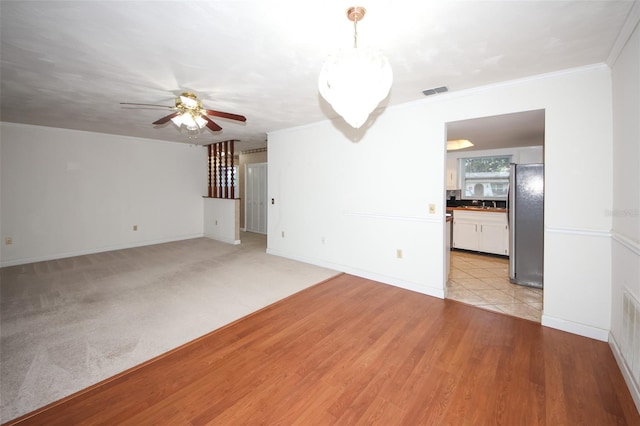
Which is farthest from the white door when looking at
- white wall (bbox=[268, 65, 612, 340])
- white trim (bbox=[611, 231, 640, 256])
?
white trim (bbox=[611, 231, 640, 256])


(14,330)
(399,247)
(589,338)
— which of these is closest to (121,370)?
(14,330)

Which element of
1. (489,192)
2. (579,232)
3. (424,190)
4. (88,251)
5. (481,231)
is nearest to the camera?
(579,232)

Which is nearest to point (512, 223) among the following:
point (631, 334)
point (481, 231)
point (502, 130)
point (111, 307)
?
point (502, 130)

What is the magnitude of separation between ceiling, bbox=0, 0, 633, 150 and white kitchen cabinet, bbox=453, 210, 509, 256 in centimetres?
317

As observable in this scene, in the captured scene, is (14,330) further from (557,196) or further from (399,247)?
(557,196)

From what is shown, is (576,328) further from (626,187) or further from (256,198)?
(256,198)

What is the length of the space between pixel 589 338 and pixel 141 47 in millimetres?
4530

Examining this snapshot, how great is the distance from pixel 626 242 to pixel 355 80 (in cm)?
226

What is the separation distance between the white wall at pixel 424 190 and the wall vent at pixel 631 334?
1.57 ft

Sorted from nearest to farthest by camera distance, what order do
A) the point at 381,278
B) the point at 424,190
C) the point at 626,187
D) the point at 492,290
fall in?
the point at 626,187
the point at 424,190
the point at 492,290
the point at 381,278

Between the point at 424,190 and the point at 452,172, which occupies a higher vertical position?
the point at 452,172

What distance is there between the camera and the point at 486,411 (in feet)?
5.20


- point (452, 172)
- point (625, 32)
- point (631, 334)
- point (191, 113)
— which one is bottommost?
point (631, 334)

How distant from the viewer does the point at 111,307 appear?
2924 mm
